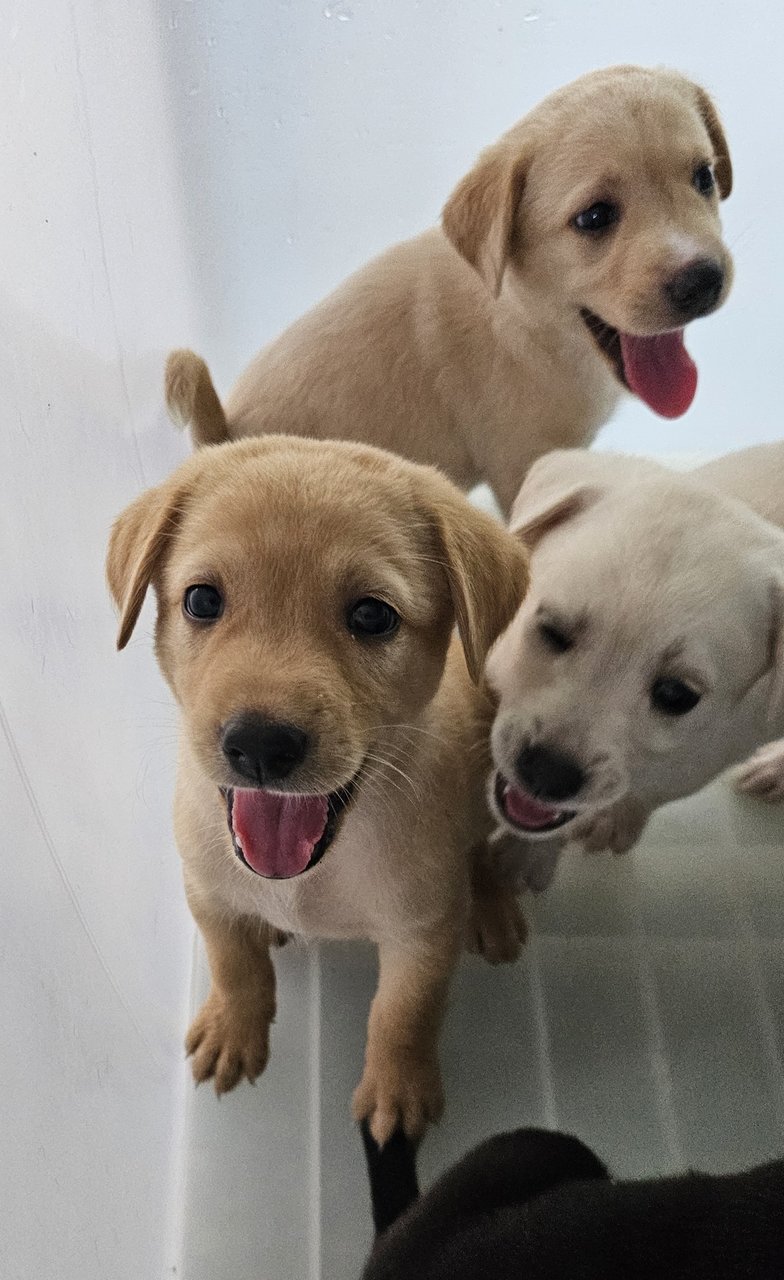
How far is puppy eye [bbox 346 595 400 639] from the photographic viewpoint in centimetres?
130

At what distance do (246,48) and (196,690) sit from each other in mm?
2281

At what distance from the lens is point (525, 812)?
1.88m

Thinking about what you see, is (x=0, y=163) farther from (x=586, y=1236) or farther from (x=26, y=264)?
(x=586, y=1236)

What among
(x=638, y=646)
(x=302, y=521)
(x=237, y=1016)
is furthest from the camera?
(x=237, y=1016)

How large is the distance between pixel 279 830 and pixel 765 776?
62.4 inches

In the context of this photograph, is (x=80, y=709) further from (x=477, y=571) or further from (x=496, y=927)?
(x=496, y=927)

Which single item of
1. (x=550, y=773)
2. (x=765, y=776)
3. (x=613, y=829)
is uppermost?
(x=550, y=773)

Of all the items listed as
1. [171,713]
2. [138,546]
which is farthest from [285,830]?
[171,713]

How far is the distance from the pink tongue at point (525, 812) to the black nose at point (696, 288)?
1.00 meters

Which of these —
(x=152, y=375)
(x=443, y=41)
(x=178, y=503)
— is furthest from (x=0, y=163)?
(x=443, y=41)

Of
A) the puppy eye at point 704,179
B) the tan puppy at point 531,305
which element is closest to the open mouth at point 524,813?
the tan puppy at point 531,305

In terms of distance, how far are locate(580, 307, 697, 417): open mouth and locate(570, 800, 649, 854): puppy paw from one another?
2.95ft

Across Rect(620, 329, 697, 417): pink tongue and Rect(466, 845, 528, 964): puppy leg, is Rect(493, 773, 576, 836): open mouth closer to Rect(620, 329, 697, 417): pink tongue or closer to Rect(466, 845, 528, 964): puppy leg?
Rect(466, 845, 528, 964): puppy leg

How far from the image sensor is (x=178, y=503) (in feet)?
4.50
